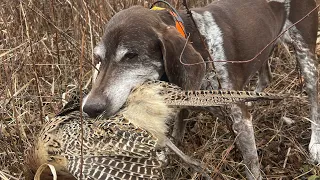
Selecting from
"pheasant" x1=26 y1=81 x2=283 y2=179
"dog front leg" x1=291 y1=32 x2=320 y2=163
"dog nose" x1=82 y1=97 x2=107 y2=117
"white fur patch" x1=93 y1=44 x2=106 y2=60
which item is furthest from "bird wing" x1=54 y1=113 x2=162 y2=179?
"dog front leg" x1=291 y1=32 x2=320 y2=163

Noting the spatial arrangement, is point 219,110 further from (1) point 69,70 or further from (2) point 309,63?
(1) point 69,70

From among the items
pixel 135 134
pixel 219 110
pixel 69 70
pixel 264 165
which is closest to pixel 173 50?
pixel 219 110

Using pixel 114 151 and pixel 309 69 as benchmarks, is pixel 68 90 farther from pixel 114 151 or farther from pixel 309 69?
pixel 309 69

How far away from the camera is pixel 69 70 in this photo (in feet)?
13.3

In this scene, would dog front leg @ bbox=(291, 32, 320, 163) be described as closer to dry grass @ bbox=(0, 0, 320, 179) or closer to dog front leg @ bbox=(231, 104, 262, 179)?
dry grass @ bbox=(0, 0, 320, 179)

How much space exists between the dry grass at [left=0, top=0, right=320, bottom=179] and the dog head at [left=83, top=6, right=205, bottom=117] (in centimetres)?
19

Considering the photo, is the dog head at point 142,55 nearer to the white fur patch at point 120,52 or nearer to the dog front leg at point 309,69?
the white fur patch at point 120,52

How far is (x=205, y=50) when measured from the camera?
3061 millimetres

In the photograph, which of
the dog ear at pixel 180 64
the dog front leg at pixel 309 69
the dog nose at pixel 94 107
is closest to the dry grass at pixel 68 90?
the dog front leg at pixel 309 69

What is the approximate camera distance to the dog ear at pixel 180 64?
2.69 metres

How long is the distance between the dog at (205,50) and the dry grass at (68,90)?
0.15 meters

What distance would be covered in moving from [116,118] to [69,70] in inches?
80.5

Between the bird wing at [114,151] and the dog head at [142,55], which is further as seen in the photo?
the dog head at [142,55]

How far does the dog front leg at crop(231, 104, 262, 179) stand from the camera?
121 inches
